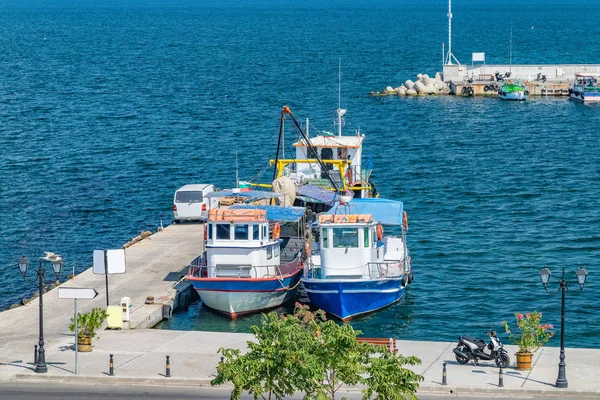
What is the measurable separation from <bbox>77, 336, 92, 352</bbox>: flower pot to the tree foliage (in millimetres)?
13447

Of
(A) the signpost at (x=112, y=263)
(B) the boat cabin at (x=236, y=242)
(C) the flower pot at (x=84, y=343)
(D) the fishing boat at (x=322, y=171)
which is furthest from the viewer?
(D) the fishing boat at (x=322, y=171)

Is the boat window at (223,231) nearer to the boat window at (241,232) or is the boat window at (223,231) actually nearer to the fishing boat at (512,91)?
the boat window at (241,232)

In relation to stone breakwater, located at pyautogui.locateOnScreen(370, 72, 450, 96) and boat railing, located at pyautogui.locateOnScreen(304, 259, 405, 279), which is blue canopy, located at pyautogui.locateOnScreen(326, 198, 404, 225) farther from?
stone breakwater, located at pyautogui.locateOnScreen(370, 72, 450, 96)

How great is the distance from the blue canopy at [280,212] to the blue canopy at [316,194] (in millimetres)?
4541

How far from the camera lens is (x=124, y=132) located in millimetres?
109250

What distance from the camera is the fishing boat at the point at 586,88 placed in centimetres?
12769

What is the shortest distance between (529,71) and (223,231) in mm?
96747

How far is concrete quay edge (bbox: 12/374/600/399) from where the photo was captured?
35906 millimetres

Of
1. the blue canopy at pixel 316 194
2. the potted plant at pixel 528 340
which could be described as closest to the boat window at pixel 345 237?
the blue canopy at pixel 316 194

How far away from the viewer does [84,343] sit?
40.6 meters

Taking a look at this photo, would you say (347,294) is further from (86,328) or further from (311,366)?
(311,366)

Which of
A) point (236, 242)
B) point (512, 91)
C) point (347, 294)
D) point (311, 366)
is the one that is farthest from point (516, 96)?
point (311, 366)

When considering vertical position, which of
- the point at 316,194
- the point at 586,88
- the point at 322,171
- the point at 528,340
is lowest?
the point at 528,340

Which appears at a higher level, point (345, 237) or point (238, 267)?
point (345, 237)
